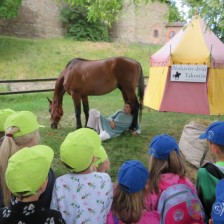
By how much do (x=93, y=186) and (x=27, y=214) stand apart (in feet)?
1.42

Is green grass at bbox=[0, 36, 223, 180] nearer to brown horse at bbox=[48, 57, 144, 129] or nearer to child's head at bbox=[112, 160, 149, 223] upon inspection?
brown horse at bbox=[48, 57, 144, 129]

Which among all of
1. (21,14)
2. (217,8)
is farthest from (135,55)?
(217,8)

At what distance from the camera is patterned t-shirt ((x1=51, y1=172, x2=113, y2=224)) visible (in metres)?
1.63

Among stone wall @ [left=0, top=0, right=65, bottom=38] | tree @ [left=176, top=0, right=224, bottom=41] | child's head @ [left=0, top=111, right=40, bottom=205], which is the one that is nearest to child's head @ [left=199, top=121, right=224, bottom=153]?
child's head @ [left=0, top=111, right=40, bottom=205]

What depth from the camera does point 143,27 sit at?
90.5 ft

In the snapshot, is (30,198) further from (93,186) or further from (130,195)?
(130,195)

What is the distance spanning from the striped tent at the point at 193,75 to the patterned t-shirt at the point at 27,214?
19.9 feet

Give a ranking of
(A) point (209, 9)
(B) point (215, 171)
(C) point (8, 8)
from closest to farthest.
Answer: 1. (B) point (215, 171)
2. (A) point (209, 9)
3. (C) point (8, 8)

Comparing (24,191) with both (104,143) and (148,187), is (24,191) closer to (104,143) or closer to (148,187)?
(148,187)

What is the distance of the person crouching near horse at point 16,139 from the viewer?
1915 mm

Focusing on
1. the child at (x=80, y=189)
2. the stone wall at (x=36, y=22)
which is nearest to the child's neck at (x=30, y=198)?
the child at (x=80, y=189)

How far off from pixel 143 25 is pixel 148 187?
89.5 ft

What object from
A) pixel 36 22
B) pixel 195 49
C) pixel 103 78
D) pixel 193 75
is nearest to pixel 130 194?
pixel 103 78

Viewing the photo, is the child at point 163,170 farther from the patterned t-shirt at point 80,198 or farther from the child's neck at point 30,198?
the child's neck at point 30,198
